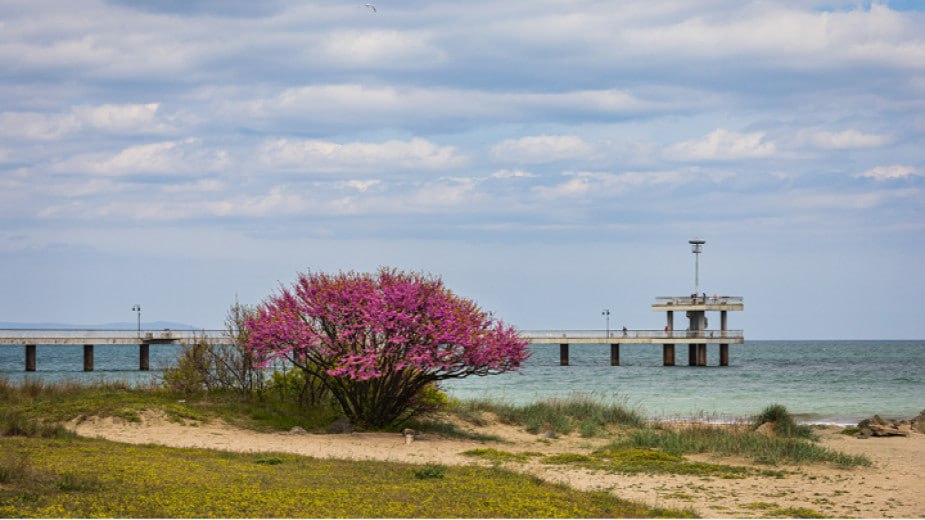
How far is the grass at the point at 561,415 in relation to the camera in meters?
29.3

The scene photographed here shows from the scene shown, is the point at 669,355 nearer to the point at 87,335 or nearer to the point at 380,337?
the point at 87,335

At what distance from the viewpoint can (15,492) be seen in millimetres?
13039

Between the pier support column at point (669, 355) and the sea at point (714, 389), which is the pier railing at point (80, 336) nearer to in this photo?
the sea at point (714, 389)

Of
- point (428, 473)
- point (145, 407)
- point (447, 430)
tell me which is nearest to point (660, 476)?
point (428, 473)

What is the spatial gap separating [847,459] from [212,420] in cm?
1490

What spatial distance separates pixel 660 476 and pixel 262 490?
828cm

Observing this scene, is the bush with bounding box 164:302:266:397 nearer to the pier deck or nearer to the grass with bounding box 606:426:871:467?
the grass with bounding box 606:426:871:467

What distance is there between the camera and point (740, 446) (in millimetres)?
23547

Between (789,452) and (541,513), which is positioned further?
(789,452)

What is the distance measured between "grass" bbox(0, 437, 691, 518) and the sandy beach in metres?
1.76

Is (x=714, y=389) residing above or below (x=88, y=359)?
below

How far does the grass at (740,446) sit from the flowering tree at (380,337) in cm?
388

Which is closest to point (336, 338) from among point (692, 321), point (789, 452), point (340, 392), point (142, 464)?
point (340, 392)

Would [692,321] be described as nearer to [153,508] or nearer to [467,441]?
[467,441]
